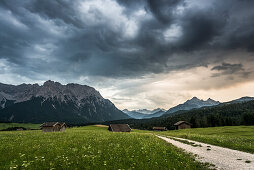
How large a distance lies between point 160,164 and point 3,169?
10.1 metres

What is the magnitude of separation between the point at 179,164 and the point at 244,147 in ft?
49.5

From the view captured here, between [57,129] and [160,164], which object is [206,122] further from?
[160,164]

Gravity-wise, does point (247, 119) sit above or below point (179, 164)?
above

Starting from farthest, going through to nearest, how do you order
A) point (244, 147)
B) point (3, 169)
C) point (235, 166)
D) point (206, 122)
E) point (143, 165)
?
point (206, 122), point (244, 147), point (235, 166), point (143, 165), point (3, 169)

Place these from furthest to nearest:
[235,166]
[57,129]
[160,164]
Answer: [57,129] < [235,166] < [160,164]

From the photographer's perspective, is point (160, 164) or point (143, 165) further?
point (160, 164)

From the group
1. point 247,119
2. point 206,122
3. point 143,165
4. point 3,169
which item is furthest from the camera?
point 206,122

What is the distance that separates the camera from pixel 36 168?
9.48 metres

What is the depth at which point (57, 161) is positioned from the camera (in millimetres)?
11070

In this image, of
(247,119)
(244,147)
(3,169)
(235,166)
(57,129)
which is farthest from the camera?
(247,119)

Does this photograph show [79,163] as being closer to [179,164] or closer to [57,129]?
[179,164]

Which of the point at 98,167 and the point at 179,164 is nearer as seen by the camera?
the point at 98,167

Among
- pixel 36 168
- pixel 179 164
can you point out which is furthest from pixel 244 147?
pixel 36 168

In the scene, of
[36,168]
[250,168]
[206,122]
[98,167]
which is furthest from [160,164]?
[206,122]
